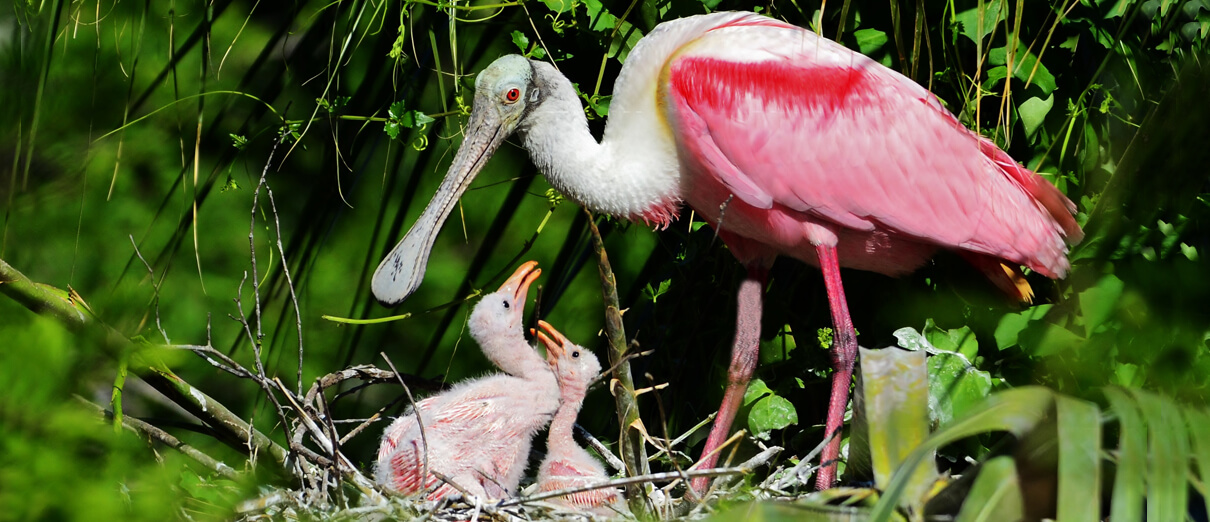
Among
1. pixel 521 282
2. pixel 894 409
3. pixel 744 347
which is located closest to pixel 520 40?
pixel 521 282

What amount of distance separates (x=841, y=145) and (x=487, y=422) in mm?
1120

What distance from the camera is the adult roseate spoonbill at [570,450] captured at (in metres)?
2.47

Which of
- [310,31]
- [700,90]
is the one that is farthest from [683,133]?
[310,31]

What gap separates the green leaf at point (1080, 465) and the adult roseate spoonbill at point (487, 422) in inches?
64.1

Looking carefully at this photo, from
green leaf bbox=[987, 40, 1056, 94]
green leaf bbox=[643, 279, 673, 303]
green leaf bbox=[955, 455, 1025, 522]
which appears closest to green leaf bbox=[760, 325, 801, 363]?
green leaf bbox=[643, 279, 673, 303]

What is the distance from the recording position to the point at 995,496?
96 centimetres

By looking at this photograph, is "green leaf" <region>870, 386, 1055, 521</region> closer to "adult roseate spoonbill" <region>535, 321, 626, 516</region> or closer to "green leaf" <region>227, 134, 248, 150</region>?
"adult roseate spoonbill" <region>535, 321, 626, 516</region>

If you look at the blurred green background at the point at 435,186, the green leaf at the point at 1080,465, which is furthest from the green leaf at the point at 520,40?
the green leaf at the point at 1080,465

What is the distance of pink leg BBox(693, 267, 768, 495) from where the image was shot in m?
2.93

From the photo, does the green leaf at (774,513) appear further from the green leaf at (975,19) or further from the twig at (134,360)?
the green leaf at (975,19)

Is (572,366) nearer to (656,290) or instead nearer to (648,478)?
(656,290)

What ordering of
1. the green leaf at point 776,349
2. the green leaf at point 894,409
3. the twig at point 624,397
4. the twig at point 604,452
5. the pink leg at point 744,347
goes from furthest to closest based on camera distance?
1. the green leaf at point 776,349
2. the pink leg at point 744,347
3. the twig at point 604,452
4. the twig at point 624,397
5. the green leaf at point 894,409

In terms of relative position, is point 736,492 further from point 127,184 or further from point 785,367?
point 127,184

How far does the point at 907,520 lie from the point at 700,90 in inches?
59.9
